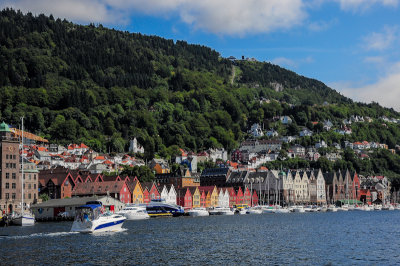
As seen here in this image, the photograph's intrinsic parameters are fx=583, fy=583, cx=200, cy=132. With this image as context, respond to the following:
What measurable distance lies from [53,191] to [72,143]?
237 ft

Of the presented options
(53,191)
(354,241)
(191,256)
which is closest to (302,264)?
(191,256)

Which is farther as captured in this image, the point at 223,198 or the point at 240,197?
the point at 240,197

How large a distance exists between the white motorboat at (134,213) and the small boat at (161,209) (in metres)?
4.35

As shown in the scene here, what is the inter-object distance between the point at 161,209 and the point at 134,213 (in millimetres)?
10684

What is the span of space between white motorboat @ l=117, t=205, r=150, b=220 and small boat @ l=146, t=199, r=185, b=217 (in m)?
4.35

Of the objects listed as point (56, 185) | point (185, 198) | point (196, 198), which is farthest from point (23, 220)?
point (196, 198)

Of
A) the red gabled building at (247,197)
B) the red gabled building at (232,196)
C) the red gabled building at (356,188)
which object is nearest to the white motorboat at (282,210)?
the red gabled building at (232,196)

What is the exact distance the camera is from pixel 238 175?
517 ft

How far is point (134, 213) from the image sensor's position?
97.8m

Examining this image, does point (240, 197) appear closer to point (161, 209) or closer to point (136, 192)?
point (136, 192)

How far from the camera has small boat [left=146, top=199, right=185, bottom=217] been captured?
350 feet

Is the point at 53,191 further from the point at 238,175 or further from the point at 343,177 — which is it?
the point at 343,177

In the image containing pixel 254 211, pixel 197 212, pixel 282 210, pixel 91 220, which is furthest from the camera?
pixel 282 210

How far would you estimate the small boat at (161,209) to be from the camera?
350 ft
